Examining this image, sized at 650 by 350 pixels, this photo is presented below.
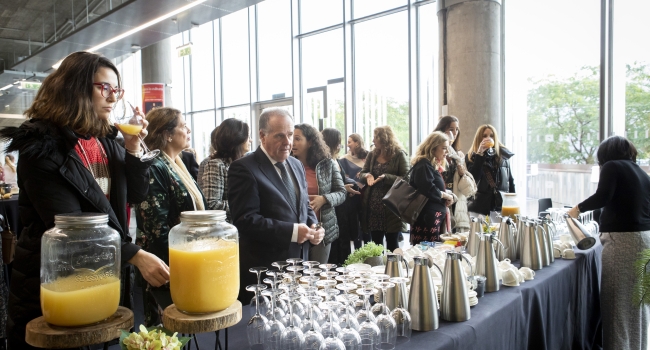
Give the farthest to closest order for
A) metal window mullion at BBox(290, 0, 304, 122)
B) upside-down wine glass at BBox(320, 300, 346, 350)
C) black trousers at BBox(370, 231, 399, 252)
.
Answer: metal window mullion at BBox(290, 0, 304, 122) < black trousers at BBox(370, 231, 399, 252) < upside-down wine glass at BBox(320, 300, 346, 350)

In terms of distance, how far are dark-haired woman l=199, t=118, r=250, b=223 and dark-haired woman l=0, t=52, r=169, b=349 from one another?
1467 mm

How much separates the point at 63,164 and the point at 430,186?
281 centimetres

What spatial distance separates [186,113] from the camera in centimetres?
1165

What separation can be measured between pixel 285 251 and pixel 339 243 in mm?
1987

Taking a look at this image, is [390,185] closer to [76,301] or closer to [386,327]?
[386,327]

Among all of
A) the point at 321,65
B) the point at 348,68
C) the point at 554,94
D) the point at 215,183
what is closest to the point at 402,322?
the point at 215,183

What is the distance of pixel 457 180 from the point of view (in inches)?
162

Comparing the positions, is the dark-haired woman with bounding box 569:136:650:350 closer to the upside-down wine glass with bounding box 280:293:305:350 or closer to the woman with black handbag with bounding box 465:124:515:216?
the woman with black handbag with bounding box 465:124:515:216

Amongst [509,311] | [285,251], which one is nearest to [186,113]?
[285,251]

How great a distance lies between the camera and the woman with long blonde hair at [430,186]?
11.7 ft

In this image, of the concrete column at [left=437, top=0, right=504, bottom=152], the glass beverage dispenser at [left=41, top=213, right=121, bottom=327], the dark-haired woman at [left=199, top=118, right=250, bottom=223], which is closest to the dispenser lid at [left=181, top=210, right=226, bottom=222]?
the glass beverage dispenser at [left=41, top=213, right=121, bottom=327]

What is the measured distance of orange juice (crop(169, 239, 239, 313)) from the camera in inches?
37.5

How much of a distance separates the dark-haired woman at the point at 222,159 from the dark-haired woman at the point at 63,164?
57.8 inches

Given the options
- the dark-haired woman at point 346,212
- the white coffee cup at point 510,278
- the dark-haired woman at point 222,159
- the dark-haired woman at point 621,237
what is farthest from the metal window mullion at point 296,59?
the white coffee cup at point 510,278
